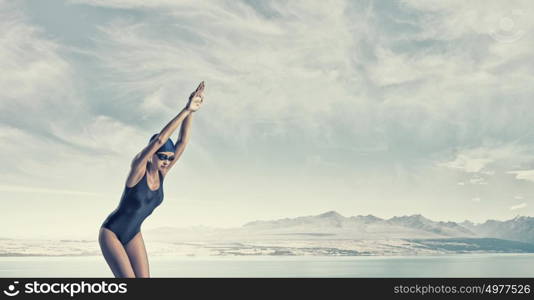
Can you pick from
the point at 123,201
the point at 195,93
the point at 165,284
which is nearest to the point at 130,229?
the point at 123,201

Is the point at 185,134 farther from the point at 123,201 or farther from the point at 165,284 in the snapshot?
the point at 165,284

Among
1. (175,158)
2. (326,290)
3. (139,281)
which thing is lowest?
(326,290)

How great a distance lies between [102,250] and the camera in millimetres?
10812

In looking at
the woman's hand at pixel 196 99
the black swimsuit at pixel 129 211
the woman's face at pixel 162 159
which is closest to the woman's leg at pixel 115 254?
the black swimsuit at pixel 129 211

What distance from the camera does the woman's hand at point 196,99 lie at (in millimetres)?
10725

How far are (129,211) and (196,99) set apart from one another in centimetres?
255

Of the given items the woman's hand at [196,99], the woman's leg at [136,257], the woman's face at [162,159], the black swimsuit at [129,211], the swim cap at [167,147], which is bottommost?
the woman's leg at [136,257]

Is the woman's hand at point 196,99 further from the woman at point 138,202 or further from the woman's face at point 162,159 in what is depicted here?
the woman's face at point 162,159

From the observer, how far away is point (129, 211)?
1082cm

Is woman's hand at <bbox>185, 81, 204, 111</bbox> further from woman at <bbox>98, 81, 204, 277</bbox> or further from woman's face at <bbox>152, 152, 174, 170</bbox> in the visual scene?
woman's face at <bbox>152, 152, 174, 170</bbox>

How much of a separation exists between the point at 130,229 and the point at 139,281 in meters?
1.02

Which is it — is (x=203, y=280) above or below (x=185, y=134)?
below

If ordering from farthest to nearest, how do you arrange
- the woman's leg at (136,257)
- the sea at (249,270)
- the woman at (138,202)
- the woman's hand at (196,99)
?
the sea at (249,270) → the woman's leg at (136,257) → the woman's hand at (196,99) → the woman at (138,202)

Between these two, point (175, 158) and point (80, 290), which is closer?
point (80, 290)
